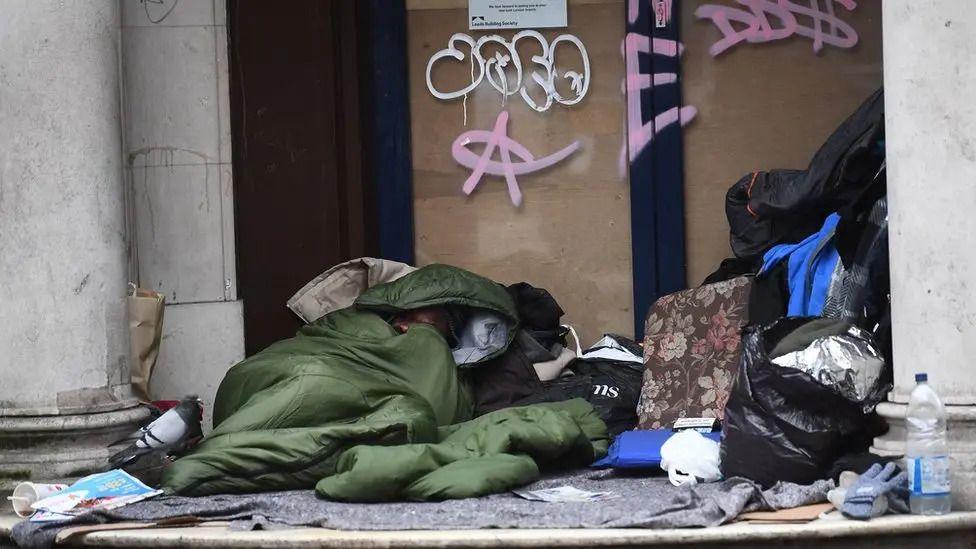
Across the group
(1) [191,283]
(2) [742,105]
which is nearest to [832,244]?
(2) [742,105]

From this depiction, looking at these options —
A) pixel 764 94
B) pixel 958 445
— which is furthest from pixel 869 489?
pixel 764 94

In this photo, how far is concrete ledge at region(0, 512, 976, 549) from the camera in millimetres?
4848

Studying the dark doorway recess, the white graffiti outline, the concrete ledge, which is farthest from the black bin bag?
the dark doorway recess

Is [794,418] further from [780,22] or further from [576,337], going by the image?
[780,22]

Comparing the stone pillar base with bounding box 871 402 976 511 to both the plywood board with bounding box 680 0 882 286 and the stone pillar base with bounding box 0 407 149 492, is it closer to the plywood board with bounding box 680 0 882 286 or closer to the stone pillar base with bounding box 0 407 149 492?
the plywood board with bounding box 680 0 882 286

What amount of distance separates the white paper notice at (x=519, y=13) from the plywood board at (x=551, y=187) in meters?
0.07

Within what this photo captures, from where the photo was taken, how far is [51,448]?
564 centimetres

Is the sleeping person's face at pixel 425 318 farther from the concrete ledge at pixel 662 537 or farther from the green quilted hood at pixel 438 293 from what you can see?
the concrete ledge at pixel 662 537

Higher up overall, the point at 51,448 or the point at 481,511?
the point at 51,448

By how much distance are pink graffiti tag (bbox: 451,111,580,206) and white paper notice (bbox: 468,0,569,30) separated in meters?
0.44

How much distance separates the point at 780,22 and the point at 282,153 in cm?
250

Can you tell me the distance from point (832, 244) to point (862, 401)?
3.38ft

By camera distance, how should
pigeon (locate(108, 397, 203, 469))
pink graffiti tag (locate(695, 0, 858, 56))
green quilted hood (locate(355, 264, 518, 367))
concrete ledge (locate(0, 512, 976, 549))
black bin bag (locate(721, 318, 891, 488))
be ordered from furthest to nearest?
pink graffiti tag (locate(695, 0, 858, 56)), green quilted hood (locate(355, 264, 518, 367)), pigeon (locate(108, 397, 203, 469)), black bin bag (locate(721, 318, 891, 488)), concrete ledge (locate(0, 512, 976, 549))

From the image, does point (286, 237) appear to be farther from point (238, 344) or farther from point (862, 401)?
point (862, 401)
